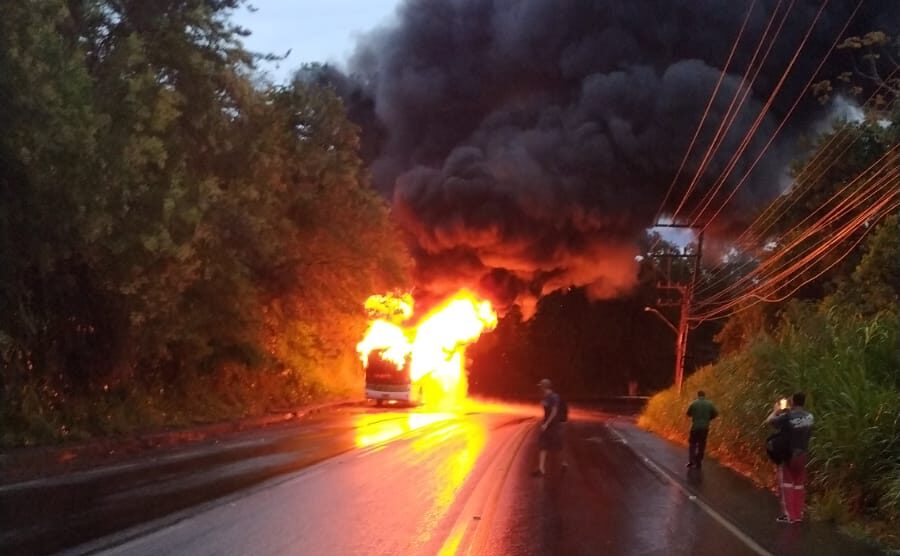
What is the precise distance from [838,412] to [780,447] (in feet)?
5.59

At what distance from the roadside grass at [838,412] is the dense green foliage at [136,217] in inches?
413

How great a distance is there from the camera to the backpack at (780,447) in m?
10.6

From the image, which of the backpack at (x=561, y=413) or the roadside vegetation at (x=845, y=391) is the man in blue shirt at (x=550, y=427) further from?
the roadside vegetation at (x=845, y=391)

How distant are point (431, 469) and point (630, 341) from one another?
58.6m

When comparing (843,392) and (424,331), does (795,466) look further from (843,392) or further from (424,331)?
(424,331)

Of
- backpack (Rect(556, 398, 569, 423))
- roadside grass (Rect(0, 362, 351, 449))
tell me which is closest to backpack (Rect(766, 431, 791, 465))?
backpack (Rect(556, 398, 569, 423))

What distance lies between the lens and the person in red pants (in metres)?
10.5

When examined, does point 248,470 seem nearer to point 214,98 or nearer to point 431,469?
point 431,469

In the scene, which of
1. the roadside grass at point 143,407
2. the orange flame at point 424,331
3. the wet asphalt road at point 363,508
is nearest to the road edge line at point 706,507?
the wet asphalt road at point 363,508

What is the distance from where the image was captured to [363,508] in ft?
34.3

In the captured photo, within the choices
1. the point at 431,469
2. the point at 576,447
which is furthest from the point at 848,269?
the point at 431,469

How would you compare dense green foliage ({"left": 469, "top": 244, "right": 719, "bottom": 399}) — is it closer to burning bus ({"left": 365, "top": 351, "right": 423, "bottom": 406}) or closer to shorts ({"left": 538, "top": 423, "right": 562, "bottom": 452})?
burning bus ({"left": 365, "top": 351, "right": 423, "bottom": 406})

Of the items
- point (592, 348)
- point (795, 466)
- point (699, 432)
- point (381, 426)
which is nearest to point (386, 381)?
point (381, 426)

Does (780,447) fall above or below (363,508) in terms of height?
above
